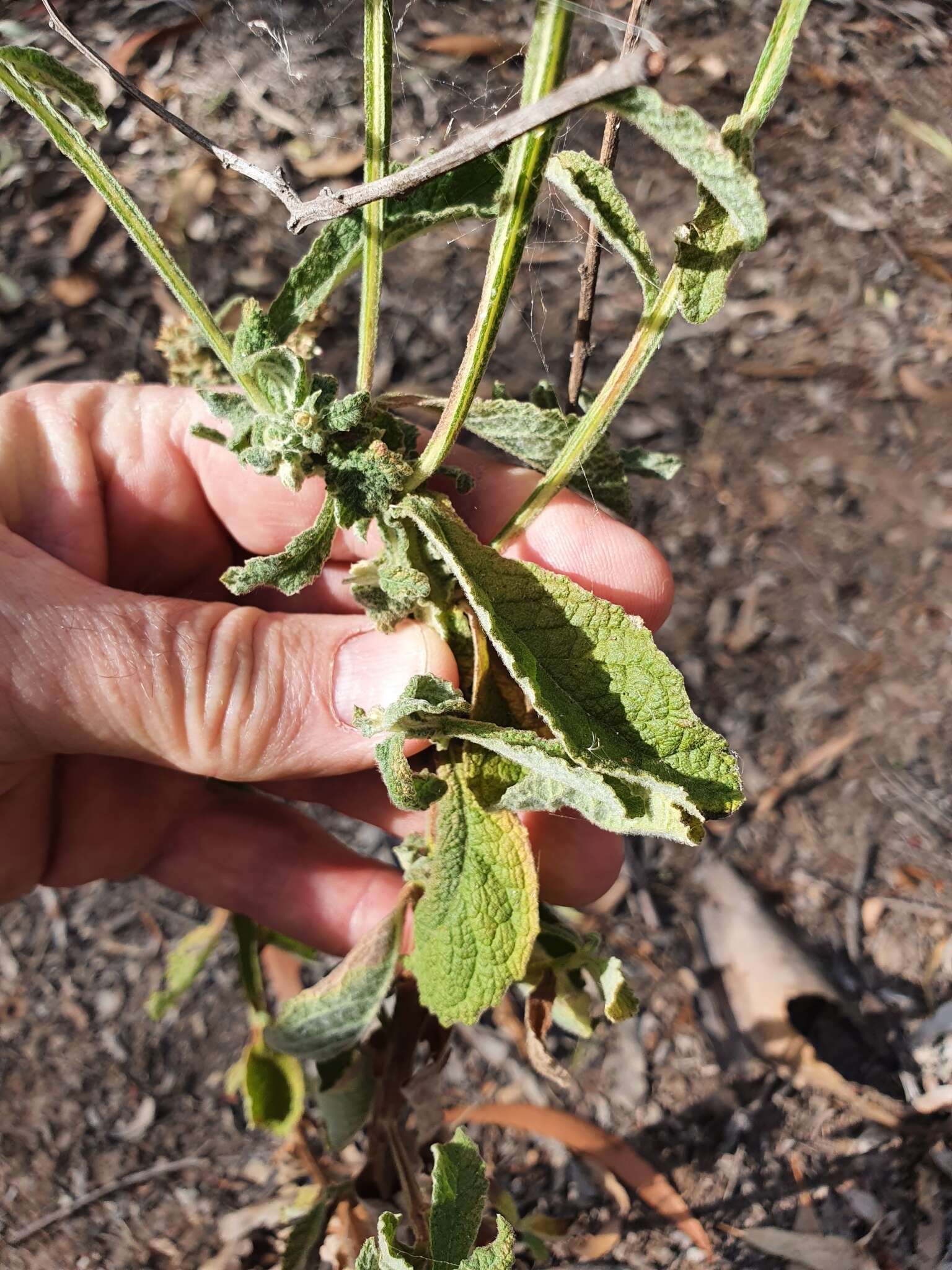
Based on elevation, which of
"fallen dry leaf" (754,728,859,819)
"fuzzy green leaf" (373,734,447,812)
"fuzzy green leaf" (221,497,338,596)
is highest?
"fuzzy green leaf" (221,497,338,596)

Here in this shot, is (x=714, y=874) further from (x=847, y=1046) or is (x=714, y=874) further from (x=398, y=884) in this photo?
(x=398, y=884)

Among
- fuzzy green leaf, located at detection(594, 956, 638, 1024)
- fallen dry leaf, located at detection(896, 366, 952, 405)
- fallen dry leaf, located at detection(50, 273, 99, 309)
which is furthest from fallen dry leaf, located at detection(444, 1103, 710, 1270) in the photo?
fallen dry leaf, located at detection(50, 273, 99, 309)

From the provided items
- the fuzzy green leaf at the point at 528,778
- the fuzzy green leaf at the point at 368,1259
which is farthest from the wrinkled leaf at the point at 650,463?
the fuzzy green leaf at the point at 368,1259

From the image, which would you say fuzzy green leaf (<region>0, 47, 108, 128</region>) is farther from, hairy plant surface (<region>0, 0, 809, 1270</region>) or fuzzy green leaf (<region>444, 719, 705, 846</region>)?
Answer: fuzzy green leaf (<region>444, 719, 705, 846</region>)

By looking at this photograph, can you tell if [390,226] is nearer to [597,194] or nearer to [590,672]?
[597,194]

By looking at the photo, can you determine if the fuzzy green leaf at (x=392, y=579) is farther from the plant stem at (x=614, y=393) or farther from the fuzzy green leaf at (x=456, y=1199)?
the fuzzy green leaf at (x=456, y=1199)

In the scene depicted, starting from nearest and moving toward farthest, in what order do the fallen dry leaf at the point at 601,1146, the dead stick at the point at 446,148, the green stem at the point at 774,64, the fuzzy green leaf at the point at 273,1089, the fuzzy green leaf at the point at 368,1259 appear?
1. the dead stick at the point at 446,148
2. the green stem at the point at 774,64
3. the fuzzy green leaf at the point at 368,1259
4. the fuzzy green leaf at the point at 273,1089
5. the fallen dry leaf at the point at 601,1146

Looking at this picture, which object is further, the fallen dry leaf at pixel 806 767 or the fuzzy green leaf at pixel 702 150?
the fallen dry leaf at pixel 806 767

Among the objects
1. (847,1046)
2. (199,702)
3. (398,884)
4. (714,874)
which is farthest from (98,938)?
(847,1046)
